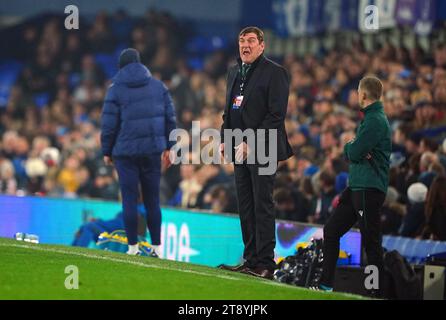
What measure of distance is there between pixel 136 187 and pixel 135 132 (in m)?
0.56

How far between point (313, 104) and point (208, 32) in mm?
8656

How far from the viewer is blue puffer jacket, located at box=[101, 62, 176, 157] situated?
11.6 metres

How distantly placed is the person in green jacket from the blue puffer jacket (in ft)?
8.25

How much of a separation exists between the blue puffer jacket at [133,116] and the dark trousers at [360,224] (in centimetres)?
248

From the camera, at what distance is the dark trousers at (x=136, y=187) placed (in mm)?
11727

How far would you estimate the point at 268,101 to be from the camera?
9.91m

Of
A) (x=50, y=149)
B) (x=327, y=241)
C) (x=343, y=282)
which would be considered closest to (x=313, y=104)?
(x=50, y=149)

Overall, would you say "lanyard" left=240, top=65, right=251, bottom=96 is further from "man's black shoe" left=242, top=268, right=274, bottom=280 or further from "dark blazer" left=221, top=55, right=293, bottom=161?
"man's black shoe" left=242, top=268, right=274, bottom=280

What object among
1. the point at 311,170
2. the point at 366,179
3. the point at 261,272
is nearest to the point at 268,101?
the point at 366,179

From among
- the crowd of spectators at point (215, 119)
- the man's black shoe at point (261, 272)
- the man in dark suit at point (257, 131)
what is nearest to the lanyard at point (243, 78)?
the man in dark suit at point (257, 131)

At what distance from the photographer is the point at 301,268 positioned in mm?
11422

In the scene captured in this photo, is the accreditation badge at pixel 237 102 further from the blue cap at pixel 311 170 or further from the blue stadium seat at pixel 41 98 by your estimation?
the blue stadium seat at pixel 41 98

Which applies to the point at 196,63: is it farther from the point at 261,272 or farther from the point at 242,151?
the point at 242,151
